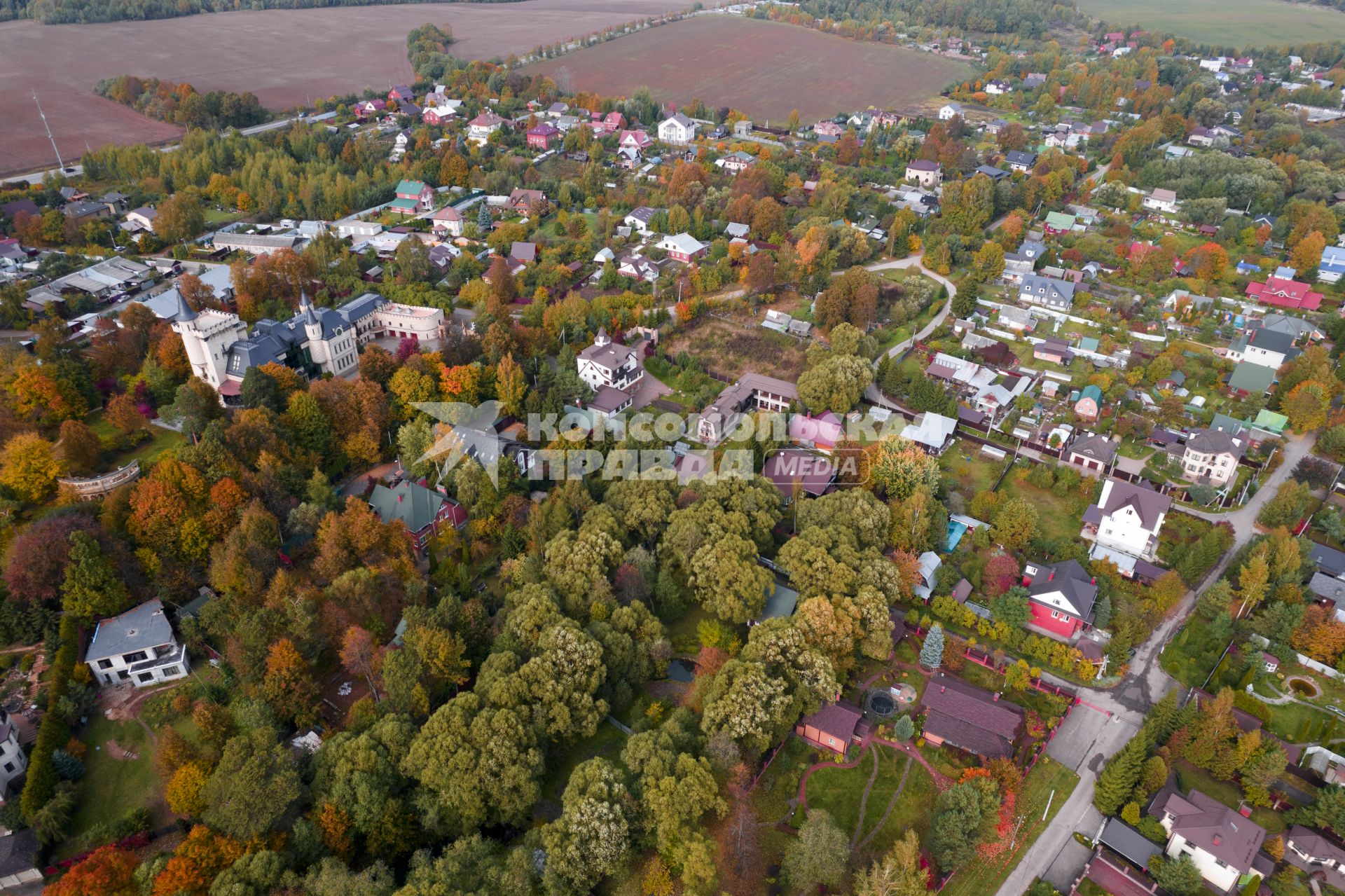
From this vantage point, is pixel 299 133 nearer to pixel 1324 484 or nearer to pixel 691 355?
pixel 691 355

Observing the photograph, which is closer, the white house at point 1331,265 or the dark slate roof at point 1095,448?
the dark slate roof at point 1095,448

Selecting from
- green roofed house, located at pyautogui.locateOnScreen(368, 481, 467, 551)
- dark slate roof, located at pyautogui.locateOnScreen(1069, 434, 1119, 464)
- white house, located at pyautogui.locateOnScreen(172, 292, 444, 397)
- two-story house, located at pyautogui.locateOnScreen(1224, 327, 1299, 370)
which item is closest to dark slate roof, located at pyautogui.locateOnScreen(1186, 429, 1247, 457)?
dark slate roof, located at pyautogui.locateOnScreen(1069, 434, 1119, 464)

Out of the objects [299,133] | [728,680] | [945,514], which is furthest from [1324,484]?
[299,133]

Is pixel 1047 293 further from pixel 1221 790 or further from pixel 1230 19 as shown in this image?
pixel 1230 19

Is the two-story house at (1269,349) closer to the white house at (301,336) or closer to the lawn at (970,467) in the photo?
the lawn at (970,467)

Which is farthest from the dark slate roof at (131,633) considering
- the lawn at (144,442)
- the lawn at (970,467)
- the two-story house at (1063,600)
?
the lawn at (970,467)

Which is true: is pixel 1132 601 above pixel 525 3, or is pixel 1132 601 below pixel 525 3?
below
